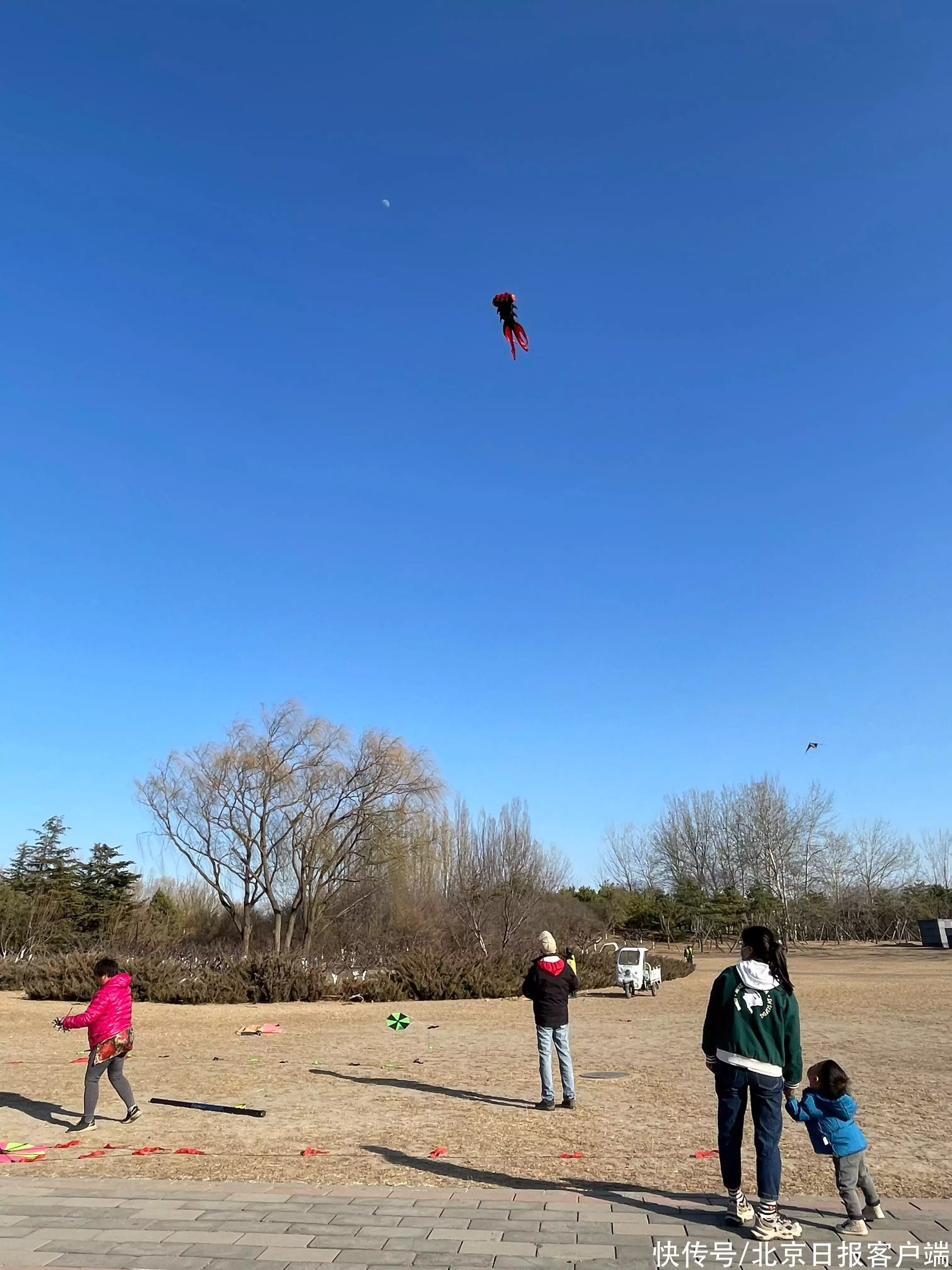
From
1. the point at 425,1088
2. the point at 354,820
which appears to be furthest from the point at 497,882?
the point at 425,1088

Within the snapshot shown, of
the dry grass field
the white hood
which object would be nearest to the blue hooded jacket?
the white hood

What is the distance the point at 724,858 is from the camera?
2505 inches

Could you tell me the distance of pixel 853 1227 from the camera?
454cm

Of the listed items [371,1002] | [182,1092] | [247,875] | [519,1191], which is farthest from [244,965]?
[519,1191]

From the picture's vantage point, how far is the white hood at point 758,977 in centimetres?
502

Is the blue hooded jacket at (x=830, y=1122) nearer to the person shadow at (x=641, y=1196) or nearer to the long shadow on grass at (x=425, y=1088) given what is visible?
the person shadow at (x=641, y=1196)

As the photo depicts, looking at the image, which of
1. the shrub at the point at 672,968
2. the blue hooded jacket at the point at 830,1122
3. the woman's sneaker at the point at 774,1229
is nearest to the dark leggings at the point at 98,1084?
the woman's sneaker at the point at 774,1229

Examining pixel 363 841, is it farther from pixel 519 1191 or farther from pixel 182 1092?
pixel 519 1191

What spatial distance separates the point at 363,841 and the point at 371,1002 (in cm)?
1770

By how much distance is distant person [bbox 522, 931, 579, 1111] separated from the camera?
838cm

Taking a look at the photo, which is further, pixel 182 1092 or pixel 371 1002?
pixel 371 1002

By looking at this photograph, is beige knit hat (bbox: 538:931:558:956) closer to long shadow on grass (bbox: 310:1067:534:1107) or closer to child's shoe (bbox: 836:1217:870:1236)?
long shadow on grass (bbox: 310:1067:534:1107)

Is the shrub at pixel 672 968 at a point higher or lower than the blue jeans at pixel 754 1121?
lower

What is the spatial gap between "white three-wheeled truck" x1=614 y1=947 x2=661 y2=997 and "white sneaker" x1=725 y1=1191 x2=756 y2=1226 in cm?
1889
